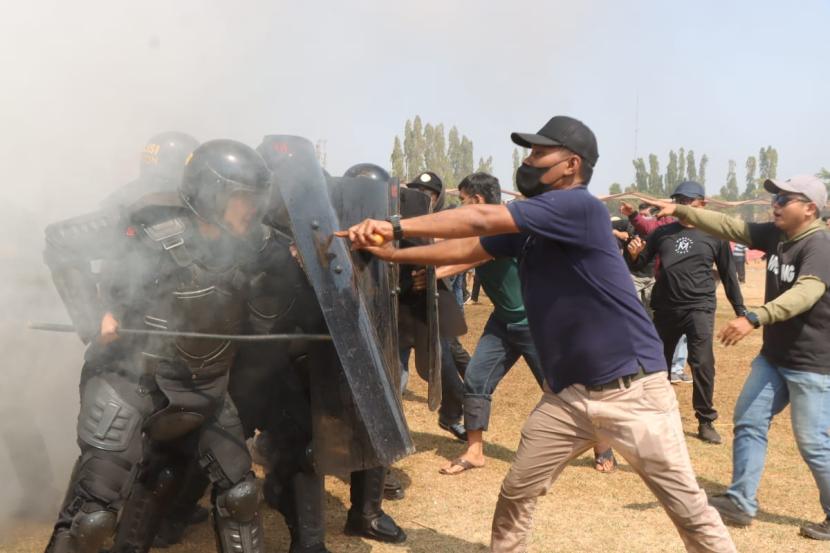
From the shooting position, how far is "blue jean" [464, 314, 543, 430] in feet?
17.2

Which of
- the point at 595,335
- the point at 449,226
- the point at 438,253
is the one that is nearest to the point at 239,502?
the point at 438,253

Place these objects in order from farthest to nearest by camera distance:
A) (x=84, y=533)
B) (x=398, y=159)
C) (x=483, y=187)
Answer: (x=398, y=159)
(x=483, y=187)
(x=84, y=533)

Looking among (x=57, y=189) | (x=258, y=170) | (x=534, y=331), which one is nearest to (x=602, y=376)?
(x=534, y=331)

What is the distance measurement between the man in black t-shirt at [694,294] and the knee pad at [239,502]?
3.93 m

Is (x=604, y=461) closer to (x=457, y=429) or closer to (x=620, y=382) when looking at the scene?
(x=457, y=429)

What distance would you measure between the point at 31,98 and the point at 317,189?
5.94 feet

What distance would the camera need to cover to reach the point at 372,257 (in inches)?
133

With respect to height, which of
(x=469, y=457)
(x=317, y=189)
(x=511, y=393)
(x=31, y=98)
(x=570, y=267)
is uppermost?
(x=31, y=98)

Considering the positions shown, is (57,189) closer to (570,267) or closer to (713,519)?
(570,267)

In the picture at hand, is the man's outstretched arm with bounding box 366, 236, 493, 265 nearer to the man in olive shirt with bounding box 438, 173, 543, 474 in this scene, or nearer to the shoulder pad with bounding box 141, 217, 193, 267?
the shoulder pad with bounding box 141, 217, 193, 267

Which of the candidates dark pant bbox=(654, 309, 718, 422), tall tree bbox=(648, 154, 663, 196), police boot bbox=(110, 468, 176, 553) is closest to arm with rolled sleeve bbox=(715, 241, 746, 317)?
dark pant bbox=(654, 309, 718, 422)

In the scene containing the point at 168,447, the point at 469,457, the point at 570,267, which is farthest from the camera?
the point at 469,457

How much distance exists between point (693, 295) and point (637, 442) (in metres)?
3.45

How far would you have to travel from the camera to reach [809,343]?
13.5 ft
